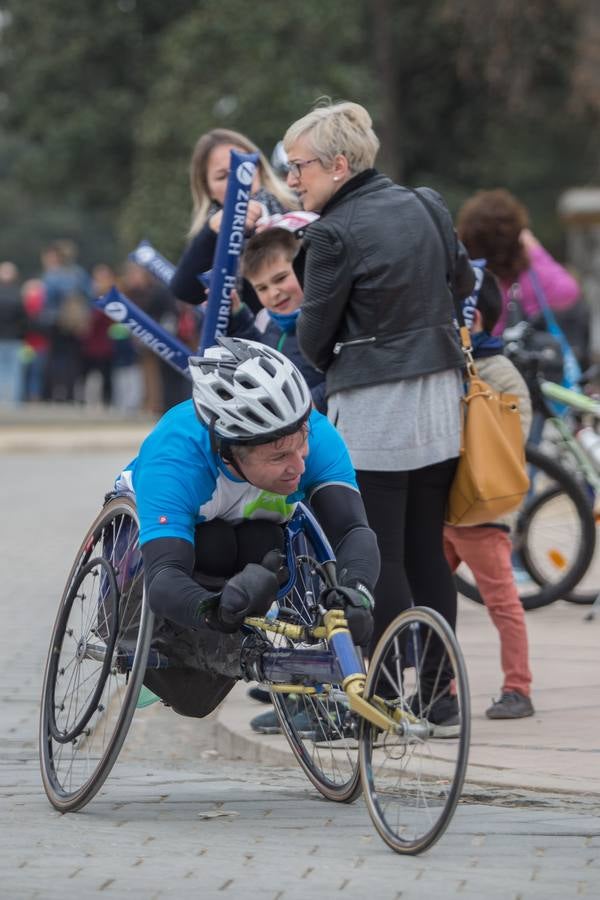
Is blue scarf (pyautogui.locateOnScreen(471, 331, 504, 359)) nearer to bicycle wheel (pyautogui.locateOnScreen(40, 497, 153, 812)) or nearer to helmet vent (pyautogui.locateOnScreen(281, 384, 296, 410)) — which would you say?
bicycle wheel (pyautogui.locateOnScreen(40, 497, 153, 812))

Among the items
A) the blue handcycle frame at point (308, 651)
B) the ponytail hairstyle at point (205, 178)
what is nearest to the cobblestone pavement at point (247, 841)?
the blue handcycle frame at point (308, 651)

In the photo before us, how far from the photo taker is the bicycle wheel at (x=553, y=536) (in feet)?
28.5

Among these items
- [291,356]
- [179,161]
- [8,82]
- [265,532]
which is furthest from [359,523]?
[8,82]

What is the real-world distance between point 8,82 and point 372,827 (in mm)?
33037

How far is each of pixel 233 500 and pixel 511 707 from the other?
5.93ft

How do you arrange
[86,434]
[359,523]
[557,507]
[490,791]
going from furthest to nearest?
1. [86,434]
2. [557,507]
3. [490,791]
4. [359,523]

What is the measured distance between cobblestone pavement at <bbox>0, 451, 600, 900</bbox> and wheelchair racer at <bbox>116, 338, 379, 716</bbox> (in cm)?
42

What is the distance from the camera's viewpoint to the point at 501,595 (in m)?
6.45

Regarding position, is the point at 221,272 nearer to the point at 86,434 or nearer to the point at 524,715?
the point at 524,715

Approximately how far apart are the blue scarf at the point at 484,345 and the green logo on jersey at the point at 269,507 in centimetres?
193

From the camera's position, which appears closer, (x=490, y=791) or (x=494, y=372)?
(x=490, y=791)

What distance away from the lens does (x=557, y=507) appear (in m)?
8.80

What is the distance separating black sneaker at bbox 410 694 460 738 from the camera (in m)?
4.56

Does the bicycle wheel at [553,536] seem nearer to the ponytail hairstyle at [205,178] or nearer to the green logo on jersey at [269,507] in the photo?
the ponytail hairstyle at [205,178]
